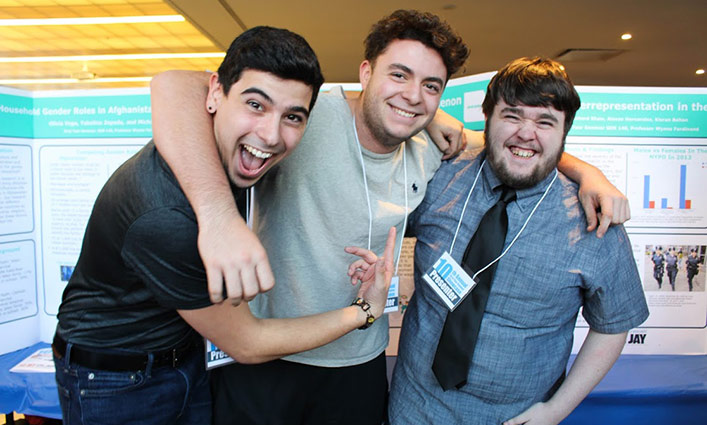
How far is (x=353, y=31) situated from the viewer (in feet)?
21.0

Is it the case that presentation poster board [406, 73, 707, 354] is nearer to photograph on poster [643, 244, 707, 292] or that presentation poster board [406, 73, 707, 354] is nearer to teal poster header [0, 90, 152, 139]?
photograph on poster [643, 244, 707, 292]

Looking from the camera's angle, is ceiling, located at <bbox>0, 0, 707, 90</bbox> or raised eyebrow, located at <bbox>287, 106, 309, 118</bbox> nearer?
raised eyebrow, located at <bbox>287, 106, 309, 118</bbox>

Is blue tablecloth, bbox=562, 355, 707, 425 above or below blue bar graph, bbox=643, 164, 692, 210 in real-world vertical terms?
below

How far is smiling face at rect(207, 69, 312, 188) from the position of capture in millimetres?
1030

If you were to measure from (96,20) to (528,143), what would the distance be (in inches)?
271

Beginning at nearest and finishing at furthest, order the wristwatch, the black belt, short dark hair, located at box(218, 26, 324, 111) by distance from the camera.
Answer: short dark hair, located at box(218, 26, 324, 111)
the black belt
the wristwatch

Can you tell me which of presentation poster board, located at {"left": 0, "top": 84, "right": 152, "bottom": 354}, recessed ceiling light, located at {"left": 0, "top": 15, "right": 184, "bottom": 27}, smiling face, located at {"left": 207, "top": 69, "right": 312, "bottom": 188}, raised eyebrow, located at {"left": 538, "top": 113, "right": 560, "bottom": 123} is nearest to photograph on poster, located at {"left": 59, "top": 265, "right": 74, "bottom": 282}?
presentation poster board, located at {"left": 0, "top": 84, "right": 152, "bottom": 354}

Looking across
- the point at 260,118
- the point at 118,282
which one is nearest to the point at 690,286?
the point at 260,118

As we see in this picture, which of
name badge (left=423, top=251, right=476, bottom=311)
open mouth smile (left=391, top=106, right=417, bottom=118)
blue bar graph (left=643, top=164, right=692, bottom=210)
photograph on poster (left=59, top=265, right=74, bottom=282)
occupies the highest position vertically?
open mouth smile (left=391, top=106, right=417, bottom=118)

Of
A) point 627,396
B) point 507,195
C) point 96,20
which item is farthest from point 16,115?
point 96,20

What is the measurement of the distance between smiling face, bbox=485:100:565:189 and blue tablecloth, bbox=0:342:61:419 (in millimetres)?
2097

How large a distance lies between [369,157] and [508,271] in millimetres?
582

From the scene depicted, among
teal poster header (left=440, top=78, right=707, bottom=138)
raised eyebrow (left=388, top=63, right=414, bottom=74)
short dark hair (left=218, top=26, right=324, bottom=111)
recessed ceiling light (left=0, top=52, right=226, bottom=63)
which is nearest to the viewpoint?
short dark hair (left=218, top=26, right=324, bottom=111)

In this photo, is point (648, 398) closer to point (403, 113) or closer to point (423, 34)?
point (403, 113)
